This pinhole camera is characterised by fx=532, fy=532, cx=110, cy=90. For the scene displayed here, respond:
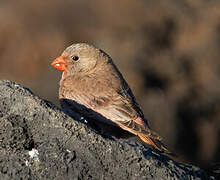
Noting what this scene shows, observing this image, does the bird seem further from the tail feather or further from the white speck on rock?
the white speck on rock

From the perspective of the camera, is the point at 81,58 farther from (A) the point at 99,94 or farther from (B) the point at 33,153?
(B) the point at 33,153

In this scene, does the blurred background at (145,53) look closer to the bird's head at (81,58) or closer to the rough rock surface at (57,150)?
the bird's head at (81,58)

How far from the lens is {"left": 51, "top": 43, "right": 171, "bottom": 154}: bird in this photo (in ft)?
16.6

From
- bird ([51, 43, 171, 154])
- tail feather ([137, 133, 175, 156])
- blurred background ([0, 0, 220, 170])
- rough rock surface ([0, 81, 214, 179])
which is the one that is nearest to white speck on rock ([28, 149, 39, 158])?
rough rock surface ([0, 81, 214, 179])

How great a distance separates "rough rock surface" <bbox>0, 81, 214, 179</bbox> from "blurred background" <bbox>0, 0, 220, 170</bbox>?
16.2 ft

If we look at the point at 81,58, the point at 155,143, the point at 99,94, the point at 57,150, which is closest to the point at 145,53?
the point at 81,58

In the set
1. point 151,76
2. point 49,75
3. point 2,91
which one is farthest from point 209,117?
point 2,91

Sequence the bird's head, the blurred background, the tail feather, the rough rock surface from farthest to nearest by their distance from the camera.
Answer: the blurred background, the bird's head, the tail feather, the rough rock surface

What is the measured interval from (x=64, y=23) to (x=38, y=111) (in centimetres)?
604

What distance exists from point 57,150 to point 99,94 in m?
1.76

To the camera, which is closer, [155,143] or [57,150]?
[57,150]

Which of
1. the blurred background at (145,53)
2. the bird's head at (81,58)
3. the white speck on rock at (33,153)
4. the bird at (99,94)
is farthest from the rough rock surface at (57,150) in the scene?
the blurred background at (145,53)

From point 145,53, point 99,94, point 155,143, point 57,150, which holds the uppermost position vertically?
point 145,53

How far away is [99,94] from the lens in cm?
540
